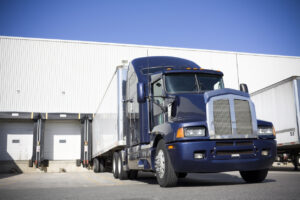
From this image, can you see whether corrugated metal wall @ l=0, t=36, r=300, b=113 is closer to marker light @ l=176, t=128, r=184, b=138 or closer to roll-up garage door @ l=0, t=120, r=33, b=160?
roll-up garage door @ l=0, t=120, r=33, b=160

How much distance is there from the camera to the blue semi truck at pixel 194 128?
21.5 feet

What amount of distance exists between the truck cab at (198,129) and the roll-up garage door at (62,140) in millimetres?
19987

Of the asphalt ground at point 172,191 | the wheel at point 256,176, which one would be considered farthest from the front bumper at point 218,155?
the wheel at point 256,176

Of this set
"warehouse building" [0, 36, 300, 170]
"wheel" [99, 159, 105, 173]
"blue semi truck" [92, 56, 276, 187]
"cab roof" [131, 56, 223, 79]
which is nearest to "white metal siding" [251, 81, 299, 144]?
"cab roof" [131, 56, 223, 79]

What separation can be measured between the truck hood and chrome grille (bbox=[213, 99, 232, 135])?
0.21 meters

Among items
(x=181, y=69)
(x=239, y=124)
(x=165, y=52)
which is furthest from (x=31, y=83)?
(x=239, y=124)

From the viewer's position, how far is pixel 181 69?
8.13 m

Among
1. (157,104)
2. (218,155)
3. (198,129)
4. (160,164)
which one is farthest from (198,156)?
(157,104)

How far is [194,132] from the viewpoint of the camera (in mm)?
6582

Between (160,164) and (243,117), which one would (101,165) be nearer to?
(160,164)

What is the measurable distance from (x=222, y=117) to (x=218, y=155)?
31.4 inches

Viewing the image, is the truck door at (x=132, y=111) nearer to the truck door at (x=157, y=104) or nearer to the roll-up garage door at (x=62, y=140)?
the truck door at (x=157, y=104)

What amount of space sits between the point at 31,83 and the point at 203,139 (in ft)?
79.0

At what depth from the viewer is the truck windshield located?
7879 millimetres
